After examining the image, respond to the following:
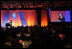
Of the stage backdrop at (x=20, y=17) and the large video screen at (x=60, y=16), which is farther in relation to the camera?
the stage backdrop at (x=20, y=17)

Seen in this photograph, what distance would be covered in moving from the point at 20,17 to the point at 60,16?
8.45 feet

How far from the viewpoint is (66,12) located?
20.9 feet

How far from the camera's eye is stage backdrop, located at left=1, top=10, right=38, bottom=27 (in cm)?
651

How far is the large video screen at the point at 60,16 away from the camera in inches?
246

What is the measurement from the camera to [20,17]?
6684 millimetres

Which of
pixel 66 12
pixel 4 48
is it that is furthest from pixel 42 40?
pixel 66 12

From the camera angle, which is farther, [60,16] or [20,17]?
[20,17]

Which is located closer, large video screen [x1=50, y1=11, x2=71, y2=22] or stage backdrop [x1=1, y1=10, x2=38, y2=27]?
large video screen [x1=50, y1=11, x2=71, y2=22]

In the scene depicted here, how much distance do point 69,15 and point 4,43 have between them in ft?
16.4

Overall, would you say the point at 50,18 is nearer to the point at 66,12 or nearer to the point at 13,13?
the point at 66,12

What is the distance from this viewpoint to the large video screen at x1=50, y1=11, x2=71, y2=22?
625 cm

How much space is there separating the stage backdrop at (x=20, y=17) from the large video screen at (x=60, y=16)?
120 centimetres

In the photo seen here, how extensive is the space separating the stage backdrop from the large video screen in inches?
47.3

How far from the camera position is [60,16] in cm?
641
